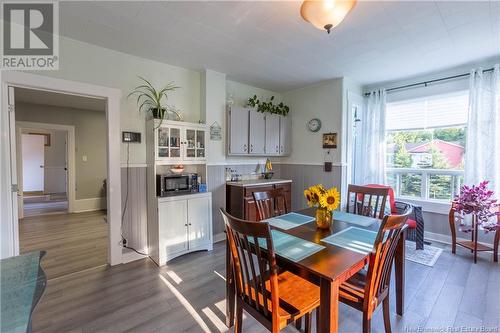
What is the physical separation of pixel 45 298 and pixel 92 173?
440cm

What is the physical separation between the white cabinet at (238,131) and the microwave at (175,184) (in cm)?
84

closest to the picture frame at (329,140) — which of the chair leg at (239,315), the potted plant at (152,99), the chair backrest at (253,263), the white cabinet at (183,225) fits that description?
the white cabinet at (183,225)

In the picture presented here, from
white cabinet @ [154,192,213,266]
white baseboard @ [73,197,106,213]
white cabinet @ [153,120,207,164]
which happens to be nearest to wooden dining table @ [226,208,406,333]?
white cabinet @ [154,192,213,266]

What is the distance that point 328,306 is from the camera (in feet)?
3.70

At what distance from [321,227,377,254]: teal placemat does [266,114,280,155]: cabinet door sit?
259cm

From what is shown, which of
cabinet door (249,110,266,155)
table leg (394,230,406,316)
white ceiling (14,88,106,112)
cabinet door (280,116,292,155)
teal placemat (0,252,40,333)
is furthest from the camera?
cabinet door (280,116,292,155)

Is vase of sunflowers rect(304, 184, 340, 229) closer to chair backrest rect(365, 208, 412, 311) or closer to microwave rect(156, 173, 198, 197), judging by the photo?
chair backrest rect(365, 208, 412, 311)

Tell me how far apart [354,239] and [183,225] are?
2129 mm

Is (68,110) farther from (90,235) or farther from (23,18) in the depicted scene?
(23,18)

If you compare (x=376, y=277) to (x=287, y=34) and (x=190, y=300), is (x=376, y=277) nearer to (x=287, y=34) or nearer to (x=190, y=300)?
(x=190, y=300)

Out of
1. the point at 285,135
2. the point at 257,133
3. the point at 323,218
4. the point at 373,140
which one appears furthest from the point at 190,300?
the point at 373,140

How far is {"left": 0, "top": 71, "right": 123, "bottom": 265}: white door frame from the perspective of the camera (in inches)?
85.7

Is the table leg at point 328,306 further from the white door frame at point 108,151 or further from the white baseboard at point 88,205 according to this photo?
the white baseboard at point 88,205

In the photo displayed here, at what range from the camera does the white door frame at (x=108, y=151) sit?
7.14ft
